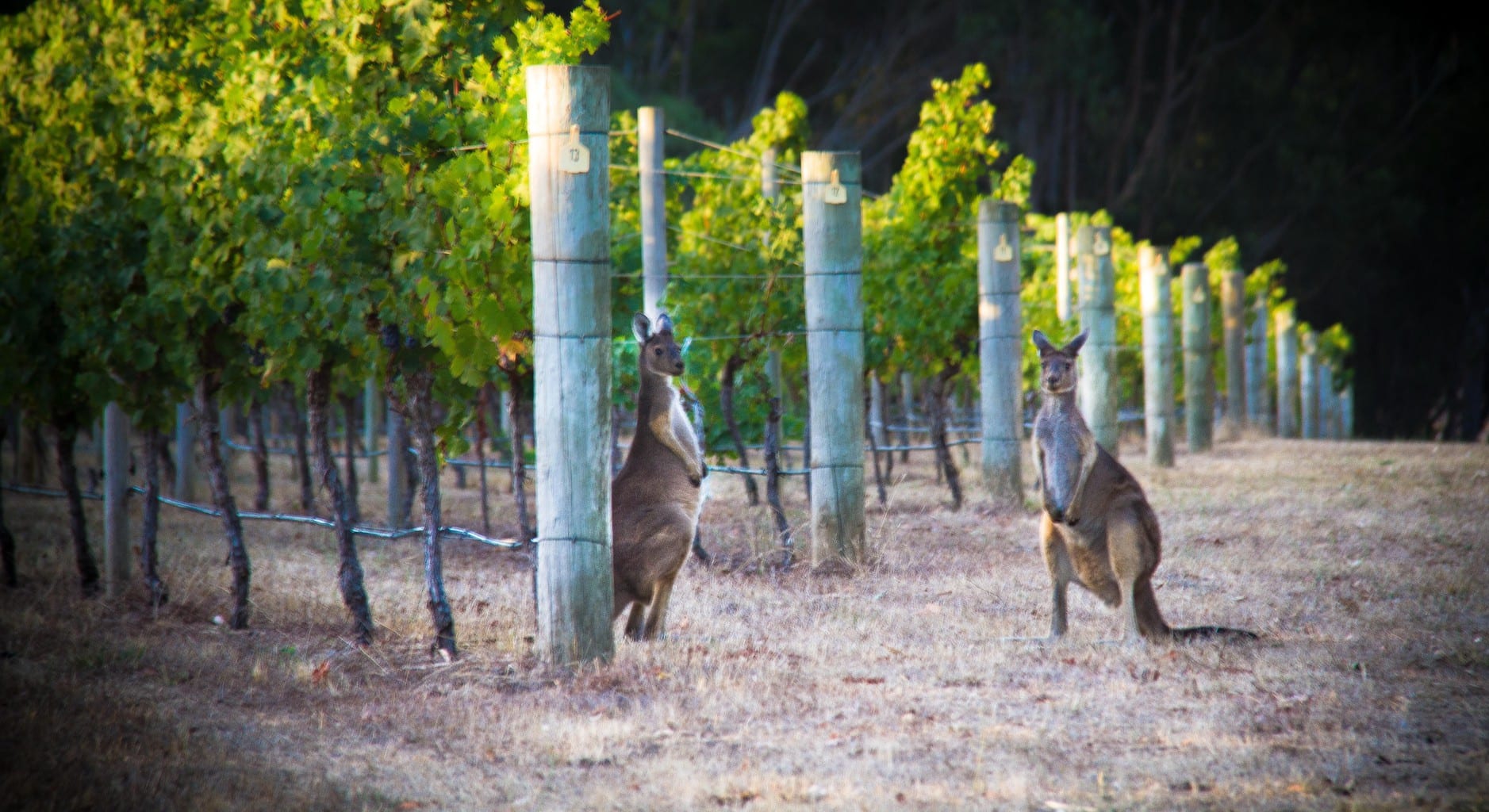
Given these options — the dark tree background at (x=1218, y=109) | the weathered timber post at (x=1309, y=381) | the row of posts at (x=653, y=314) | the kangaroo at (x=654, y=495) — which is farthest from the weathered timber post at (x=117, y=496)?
the weathered timber post at (x=1309, y=381)

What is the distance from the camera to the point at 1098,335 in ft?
49.6

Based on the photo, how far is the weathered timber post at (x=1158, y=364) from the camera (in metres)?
18.6

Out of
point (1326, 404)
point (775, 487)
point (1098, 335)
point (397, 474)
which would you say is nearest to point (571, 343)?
point (775, 487)

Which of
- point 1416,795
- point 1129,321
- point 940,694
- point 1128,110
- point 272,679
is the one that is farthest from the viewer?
point 1128,110

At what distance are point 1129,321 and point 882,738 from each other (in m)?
19.8

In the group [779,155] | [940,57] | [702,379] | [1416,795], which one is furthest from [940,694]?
[940,57]

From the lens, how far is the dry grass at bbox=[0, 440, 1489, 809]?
215 inches

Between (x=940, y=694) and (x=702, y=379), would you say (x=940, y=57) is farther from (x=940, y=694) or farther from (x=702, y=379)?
(x=940, y=694)

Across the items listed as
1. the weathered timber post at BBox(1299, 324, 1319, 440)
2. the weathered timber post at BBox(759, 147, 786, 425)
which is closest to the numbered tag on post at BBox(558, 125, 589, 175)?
the weathered timber post at BBox(759, 147, 786, 425)

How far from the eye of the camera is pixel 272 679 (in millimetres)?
7219

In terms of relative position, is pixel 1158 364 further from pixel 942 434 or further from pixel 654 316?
pixel 654 316

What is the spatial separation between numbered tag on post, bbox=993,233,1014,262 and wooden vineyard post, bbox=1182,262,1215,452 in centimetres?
771

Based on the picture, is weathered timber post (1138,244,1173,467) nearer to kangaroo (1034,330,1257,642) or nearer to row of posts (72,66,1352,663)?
row of posts (72,66,1352,663)

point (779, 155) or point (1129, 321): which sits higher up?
point (779, 155)
